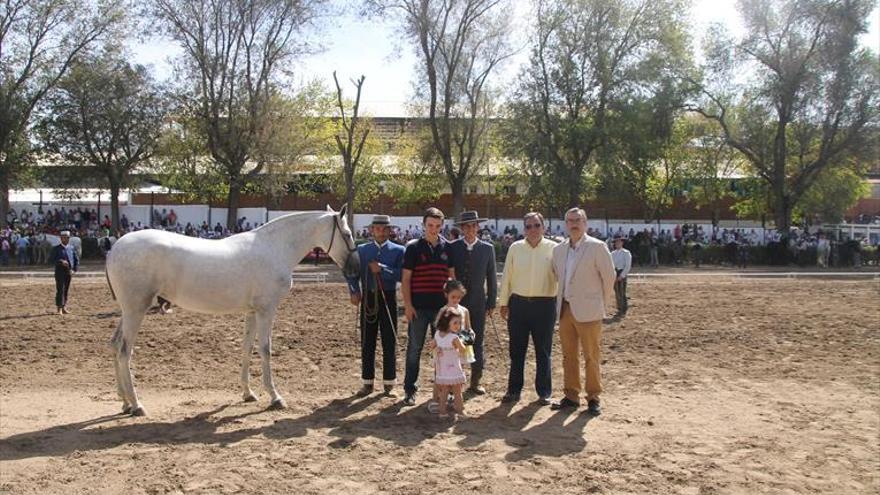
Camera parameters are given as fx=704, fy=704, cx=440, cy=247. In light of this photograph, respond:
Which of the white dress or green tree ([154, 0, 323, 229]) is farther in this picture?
green tree ([154, 0, 323, 229])

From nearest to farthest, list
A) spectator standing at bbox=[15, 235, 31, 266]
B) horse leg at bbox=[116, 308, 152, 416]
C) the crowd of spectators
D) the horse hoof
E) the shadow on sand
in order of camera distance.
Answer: the shadow on sand, horse leg at bbox=[116, 308, 152, 416], the horse hoof, spectator standing at bbox=[15, 235, 31, 266], the crowd of spectators

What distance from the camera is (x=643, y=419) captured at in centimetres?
747

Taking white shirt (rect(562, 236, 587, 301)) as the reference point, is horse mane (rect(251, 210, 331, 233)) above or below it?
above

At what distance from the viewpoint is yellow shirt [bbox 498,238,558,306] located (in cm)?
783

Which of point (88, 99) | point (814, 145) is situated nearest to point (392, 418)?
point (88, 99)

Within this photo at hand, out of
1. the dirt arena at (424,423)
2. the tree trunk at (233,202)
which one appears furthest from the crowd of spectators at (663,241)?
the dirt arena at (424,423)

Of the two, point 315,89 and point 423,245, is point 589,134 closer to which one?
point 315,89

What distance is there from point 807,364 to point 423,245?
6.42 metres

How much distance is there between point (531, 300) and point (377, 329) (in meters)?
1.91

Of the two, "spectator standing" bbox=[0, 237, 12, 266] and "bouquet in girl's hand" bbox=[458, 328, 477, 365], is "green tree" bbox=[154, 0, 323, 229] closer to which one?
"spectator standing" bbox=[0, 237, 12, 266]

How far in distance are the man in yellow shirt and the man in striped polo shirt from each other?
2.42 ft

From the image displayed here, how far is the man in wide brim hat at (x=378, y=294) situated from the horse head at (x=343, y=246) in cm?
16

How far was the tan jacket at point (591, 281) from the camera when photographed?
752cm

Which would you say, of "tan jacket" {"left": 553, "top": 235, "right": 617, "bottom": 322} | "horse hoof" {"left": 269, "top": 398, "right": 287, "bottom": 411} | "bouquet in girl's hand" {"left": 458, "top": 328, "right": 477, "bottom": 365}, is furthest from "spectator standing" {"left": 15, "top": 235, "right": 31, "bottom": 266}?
"tan jacket" {"left": 553, "top": 235, "right": 617, "bottom": 322}
